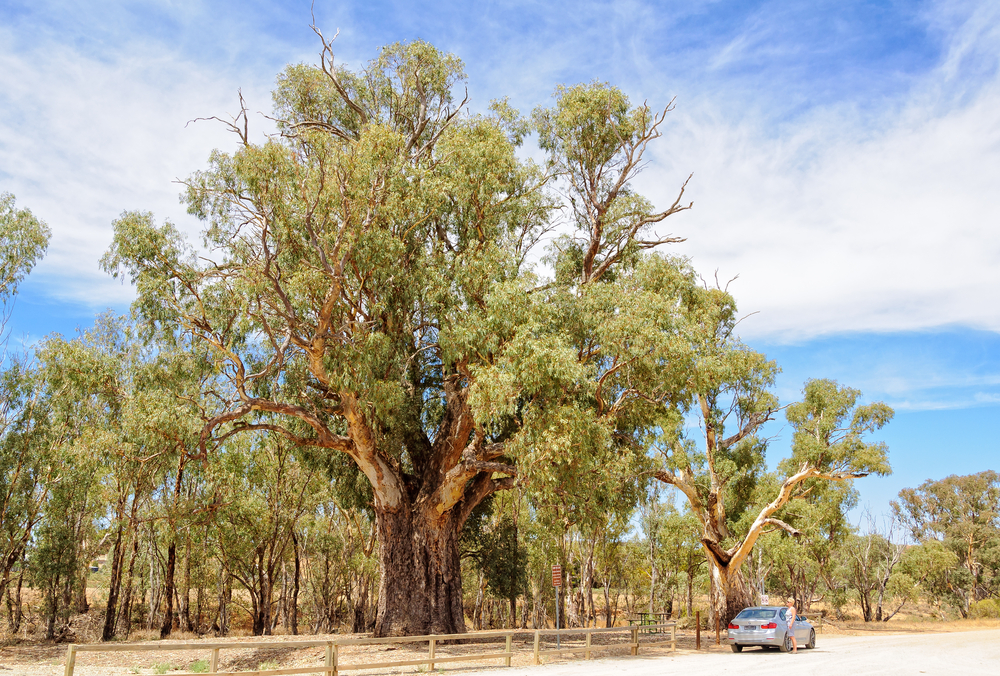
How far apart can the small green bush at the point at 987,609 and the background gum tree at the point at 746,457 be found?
3260cm

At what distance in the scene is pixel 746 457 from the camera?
105ft

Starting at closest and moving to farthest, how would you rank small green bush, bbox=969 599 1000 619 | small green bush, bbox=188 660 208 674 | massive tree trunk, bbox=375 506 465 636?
small green bush, bbox=188 660 208 674, massive tree trunk, bbox=375 506 465 636, small green bush, bbox=969 599 1000 619

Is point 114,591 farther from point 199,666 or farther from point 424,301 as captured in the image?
point 424,301

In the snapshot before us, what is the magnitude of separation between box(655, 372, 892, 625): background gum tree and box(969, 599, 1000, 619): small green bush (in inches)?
1283

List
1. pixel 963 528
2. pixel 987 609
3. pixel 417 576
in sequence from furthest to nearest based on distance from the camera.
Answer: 1. pixel 963 528
2. pixel 987 609
3. pixel 417 576

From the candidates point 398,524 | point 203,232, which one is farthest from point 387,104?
point 398,524

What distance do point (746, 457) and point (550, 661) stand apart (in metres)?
18.7

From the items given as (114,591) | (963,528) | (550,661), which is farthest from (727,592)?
(963,528)

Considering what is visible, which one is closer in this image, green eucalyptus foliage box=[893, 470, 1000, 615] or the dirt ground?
the dirt ground

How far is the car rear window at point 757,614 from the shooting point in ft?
67.2

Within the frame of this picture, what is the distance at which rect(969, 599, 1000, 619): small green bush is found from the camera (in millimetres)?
50522

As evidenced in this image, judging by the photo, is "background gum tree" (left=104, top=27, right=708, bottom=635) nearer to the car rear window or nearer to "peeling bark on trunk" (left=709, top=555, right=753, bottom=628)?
the car rear window

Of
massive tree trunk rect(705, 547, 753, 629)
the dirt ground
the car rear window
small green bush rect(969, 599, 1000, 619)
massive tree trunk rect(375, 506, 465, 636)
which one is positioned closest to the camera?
the dirt ground

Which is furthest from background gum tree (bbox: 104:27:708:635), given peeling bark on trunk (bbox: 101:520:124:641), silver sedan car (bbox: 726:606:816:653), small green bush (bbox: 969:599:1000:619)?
small green bush (bbox: 969:599:1000:619)
